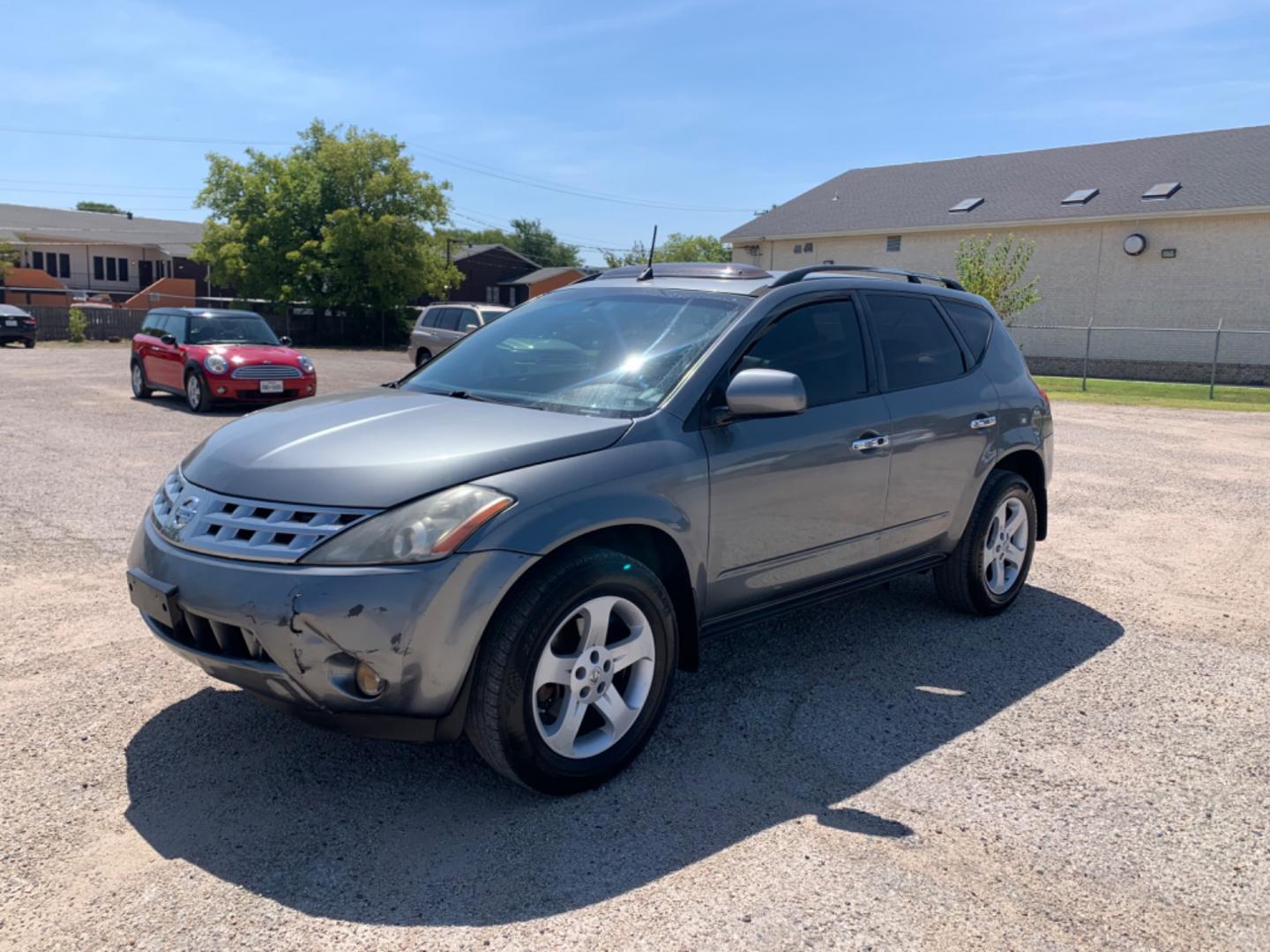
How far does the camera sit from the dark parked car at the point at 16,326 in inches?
1256

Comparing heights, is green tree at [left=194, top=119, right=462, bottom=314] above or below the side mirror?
above

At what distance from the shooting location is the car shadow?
291 cm

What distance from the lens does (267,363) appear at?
15.0 metres

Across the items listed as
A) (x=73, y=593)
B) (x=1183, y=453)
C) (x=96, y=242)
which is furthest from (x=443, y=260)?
(x=73, y=593)

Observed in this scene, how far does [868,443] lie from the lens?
178 inches

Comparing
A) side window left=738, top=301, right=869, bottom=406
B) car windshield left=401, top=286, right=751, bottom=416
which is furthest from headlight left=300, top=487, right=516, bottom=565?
side window left=738, top=301, right=869, bottom=406

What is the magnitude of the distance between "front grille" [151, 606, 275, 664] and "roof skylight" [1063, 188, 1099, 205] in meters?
34.5

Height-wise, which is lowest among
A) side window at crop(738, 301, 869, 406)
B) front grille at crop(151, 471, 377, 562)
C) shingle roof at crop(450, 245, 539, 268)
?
Result: front grille at crop(151, 471, 377, 562)

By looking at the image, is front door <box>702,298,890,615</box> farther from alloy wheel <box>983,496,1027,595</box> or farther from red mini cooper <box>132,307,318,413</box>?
red mini cooper <box>132,307,318,413</box>

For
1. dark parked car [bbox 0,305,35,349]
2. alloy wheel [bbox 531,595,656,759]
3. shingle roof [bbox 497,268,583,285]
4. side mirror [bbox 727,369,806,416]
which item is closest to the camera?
alloy wheel [bbox 531,595,656,759]

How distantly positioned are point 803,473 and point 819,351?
69 centimetres

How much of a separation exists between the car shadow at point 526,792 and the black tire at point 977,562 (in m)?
0.61

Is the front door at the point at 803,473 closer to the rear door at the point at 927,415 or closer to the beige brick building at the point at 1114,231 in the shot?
the rear door at the point at 927,415

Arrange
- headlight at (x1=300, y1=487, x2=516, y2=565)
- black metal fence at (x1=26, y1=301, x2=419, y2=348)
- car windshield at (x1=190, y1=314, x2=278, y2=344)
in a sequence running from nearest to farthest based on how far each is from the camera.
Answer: headlight at (x1=300, y1=487, x2=516, y2=565)
car windshield at (x1=190, y1=314, x2=278, y2=344)
black metal fence at (x1=26, y1=301, x2=419, y2=348)
